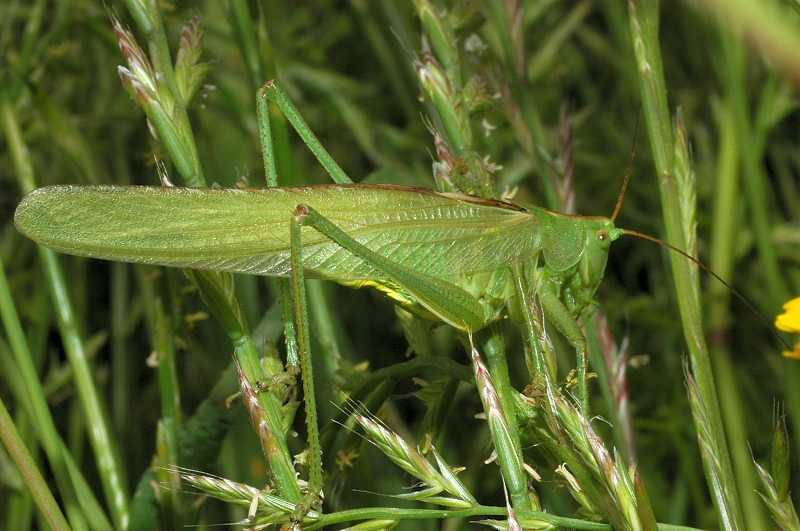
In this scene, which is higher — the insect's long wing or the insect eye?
the insect's long wing

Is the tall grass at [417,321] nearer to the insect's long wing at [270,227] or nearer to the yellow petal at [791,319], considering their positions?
the insect's long wing at [270,227]

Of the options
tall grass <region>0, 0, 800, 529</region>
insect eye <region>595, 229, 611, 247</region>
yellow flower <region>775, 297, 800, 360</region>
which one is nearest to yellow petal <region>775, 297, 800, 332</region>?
yellow flower <region>775, 297, 800, 360</region>

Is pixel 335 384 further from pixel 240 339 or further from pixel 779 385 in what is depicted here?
pixel 779 385

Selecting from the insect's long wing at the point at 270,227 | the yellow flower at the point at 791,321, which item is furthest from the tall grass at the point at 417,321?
the yellow flower at the point at 791,321

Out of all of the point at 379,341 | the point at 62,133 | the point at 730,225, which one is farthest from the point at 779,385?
the point at 62,133

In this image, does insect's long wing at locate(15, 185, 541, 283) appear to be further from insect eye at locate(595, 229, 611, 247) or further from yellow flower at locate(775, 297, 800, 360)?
yellow flower at locate(775, 297, 800, 360)


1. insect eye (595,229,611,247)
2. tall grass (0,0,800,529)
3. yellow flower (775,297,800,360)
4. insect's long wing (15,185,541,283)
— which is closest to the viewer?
yellow flower (775,297,800,360)
